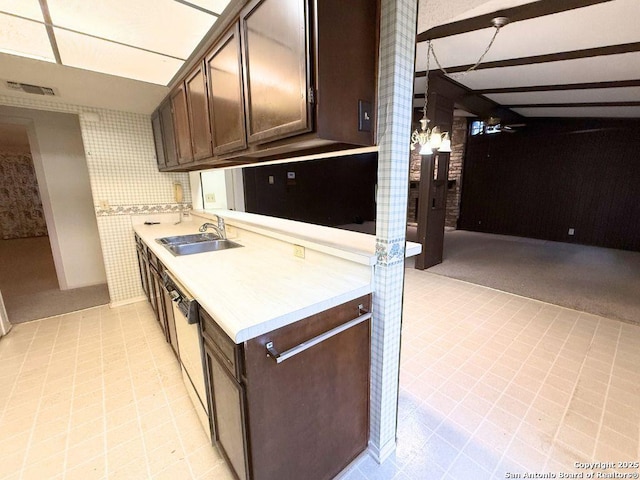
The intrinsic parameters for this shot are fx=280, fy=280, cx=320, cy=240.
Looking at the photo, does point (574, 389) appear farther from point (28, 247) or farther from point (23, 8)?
point (28, 247)

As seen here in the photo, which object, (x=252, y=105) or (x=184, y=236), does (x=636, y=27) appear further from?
(x=184, y=236)

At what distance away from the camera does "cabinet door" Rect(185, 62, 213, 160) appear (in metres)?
1.81

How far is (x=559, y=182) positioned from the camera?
5.92 meters

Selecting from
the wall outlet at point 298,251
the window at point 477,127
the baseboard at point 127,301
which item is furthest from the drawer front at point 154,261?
the window at point 477,127

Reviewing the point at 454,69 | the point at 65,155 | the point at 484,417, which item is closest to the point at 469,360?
the point at 484,417

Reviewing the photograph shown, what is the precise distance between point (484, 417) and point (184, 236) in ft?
8.51

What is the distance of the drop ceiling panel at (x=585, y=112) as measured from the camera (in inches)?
187

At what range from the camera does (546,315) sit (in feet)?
9.18

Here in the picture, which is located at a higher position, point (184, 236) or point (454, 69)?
point (454, 69)

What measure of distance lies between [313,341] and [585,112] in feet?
22.8

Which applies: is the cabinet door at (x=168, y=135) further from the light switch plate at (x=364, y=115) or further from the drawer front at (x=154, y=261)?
the light switch plate at (x=364, y=115)

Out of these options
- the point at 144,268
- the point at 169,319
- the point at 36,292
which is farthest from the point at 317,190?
the point at 169,319

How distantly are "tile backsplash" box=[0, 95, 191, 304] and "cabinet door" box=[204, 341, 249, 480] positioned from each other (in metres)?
2.61

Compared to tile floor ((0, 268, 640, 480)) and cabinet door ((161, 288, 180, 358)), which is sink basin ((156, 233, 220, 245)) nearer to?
cabinet door ((161, 288, 180, 358))
